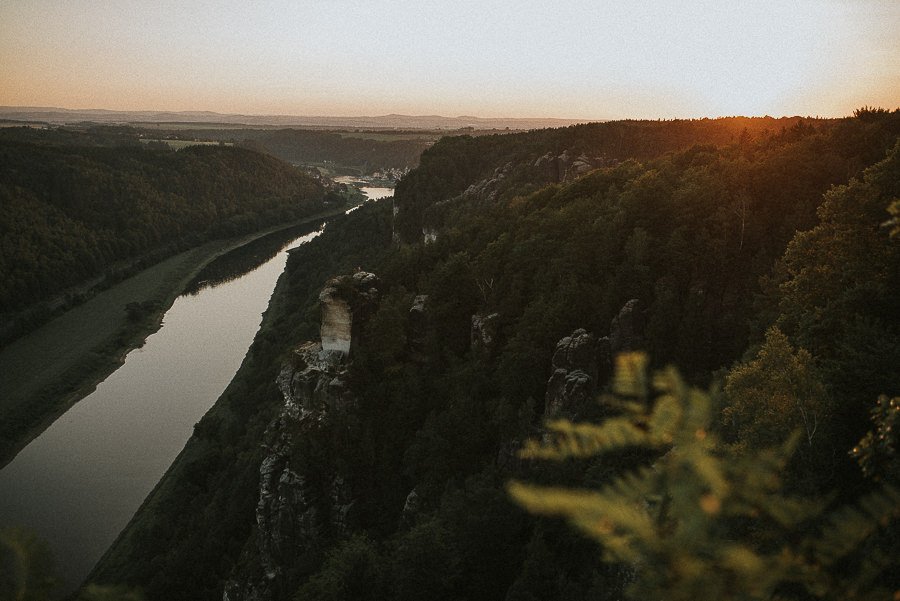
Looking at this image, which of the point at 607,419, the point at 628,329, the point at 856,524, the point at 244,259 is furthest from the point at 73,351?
the point at 856,524

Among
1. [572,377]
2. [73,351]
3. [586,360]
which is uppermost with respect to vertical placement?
[586,360]

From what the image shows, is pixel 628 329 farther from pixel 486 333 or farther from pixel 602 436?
pixel 602 436

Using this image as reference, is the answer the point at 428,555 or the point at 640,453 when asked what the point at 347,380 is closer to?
the point at 428,555

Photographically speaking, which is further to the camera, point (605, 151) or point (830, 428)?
point (605, 151)

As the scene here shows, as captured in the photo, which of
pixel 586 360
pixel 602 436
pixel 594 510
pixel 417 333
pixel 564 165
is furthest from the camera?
pixel 564 165

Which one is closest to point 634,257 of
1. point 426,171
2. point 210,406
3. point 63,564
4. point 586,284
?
point 586,284

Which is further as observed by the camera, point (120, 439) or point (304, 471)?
point (120, 439)
